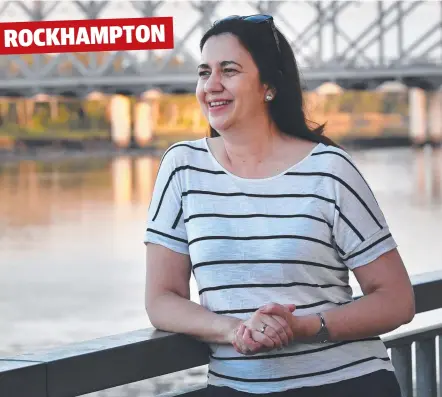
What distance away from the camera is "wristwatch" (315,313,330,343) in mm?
2619

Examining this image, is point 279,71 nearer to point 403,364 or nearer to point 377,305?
point 377,305

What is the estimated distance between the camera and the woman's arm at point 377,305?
265 centimetres

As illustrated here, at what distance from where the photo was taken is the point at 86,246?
24.7 meters

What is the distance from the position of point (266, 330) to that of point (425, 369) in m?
0.97

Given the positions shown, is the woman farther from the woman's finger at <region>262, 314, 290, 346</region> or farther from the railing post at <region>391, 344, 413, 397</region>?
the railing post at <region>391, 344, 413, 397</region>

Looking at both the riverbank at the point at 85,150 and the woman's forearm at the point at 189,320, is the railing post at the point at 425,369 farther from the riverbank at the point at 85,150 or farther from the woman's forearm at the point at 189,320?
the riverbank at the point at 85,150

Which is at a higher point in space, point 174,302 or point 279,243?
point 279,243

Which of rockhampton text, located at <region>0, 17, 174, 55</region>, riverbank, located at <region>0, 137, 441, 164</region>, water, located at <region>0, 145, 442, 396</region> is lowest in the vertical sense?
water, located at <region>0, 145, 442, 396</region>

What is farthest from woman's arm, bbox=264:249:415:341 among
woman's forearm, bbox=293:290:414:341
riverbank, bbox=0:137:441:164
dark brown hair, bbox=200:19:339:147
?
riverbank, bbox=0:137:441:164

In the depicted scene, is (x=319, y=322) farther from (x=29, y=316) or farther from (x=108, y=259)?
(x=108, y=259)

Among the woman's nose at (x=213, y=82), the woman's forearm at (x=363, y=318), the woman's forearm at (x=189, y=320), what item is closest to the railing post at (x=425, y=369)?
the woman's forearm at (x=363, y=318)

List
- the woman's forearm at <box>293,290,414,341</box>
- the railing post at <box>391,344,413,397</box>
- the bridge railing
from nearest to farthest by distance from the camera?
the bridge railing < the woman's forearm at <box>293,290,414,341</box> < the railing post at <box>391,344,413,397</box>

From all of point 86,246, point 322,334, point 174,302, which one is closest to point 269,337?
point 322,334

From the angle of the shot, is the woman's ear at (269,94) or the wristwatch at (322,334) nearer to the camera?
the wristwatch at (322,334)
